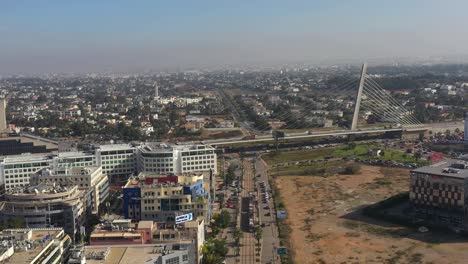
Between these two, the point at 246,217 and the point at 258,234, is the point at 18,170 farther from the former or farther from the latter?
the point at 258,234

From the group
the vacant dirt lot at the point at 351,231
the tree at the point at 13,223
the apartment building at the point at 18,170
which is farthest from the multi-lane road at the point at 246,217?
the apartment building at the point at 18,170

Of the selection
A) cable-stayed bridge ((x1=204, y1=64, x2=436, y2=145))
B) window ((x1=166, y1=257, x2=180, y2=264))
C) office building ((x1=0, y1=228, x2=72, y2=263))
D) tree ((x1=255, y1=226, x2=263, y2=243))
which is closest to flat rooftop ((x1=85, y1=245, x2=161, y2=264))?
window ((x1=166, y1=257, x2=180, y2=264))

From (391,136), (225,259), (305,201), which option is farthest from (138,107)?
(225,259)

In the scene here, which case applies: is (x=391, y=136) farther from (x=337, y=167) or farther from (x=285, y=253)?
(x=285, y=253)

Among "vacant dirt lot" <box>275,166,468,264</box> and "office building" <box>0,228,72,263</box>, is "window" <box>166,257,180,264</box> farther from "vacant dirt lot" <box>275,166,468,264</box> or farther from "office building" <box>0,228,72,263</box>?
"vacant dirt lot" <box>275,166,468,264</box>

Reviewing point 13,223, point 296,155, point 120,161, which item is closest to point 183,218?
point 13,223

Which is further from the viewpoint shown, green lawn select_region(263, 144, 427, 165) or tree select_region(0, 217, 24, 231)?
green lawn select_region(263, 144, 427, 165)

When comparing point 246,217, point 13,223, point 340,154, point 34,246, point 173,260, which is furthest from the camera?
point 340,154
